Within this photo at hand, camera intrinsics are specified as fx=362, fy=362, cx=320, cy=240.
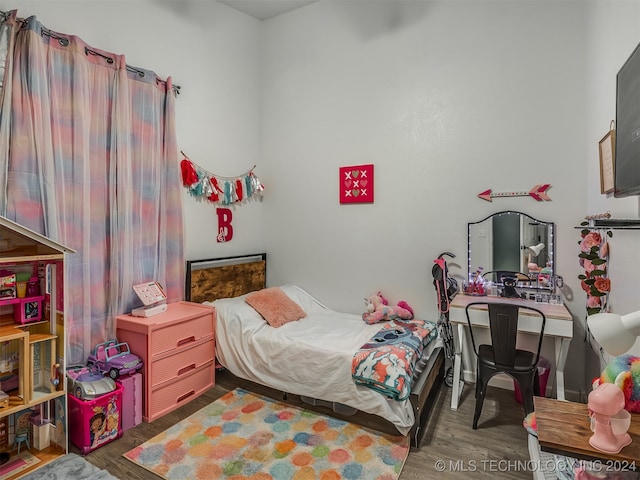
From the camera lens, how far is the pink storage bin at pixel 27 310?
6.81 feet

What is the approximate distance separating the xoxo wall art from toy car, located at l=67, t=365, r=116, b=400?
243 cm

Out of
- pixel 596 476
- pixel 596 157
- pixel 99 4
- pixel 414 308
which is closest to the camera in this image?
pixel 596 476

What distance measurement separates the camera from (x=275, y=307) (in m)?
3.18

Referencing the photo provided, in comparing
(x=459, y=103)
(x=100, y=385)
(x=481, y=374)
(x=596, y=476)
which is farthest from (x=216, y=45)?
(x=596, y=476)

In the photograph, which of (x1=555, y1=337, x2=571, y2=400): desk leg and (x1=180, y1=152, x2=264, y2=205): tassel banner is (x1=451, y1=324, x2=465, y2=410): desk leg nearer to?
(x1=555, y1=337, x2=571, y2=400): desk leg

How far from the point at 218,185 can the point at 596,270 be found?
303cm

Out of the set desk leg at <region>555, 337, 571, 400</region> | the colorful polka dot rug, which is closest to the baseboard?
desk leg at <region>555, 337, 571, 400</region>

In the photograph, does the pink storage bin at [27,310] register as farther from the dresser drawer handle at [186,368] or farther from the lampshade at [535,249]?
the lampshade at [535,249]

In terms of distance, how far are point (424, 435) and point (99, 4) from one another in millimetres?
3713

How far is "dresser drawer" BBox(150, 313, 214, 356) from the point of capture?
8.27ft

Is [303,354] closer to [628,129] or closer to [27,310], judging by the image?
[27,310]

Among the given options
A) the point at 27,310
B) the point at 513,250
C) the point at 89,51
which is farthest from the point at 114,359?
the point at 513,250

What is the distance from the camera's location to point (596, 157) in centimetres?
239

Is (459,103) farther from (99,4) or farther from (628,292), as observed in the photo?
(99,4)
